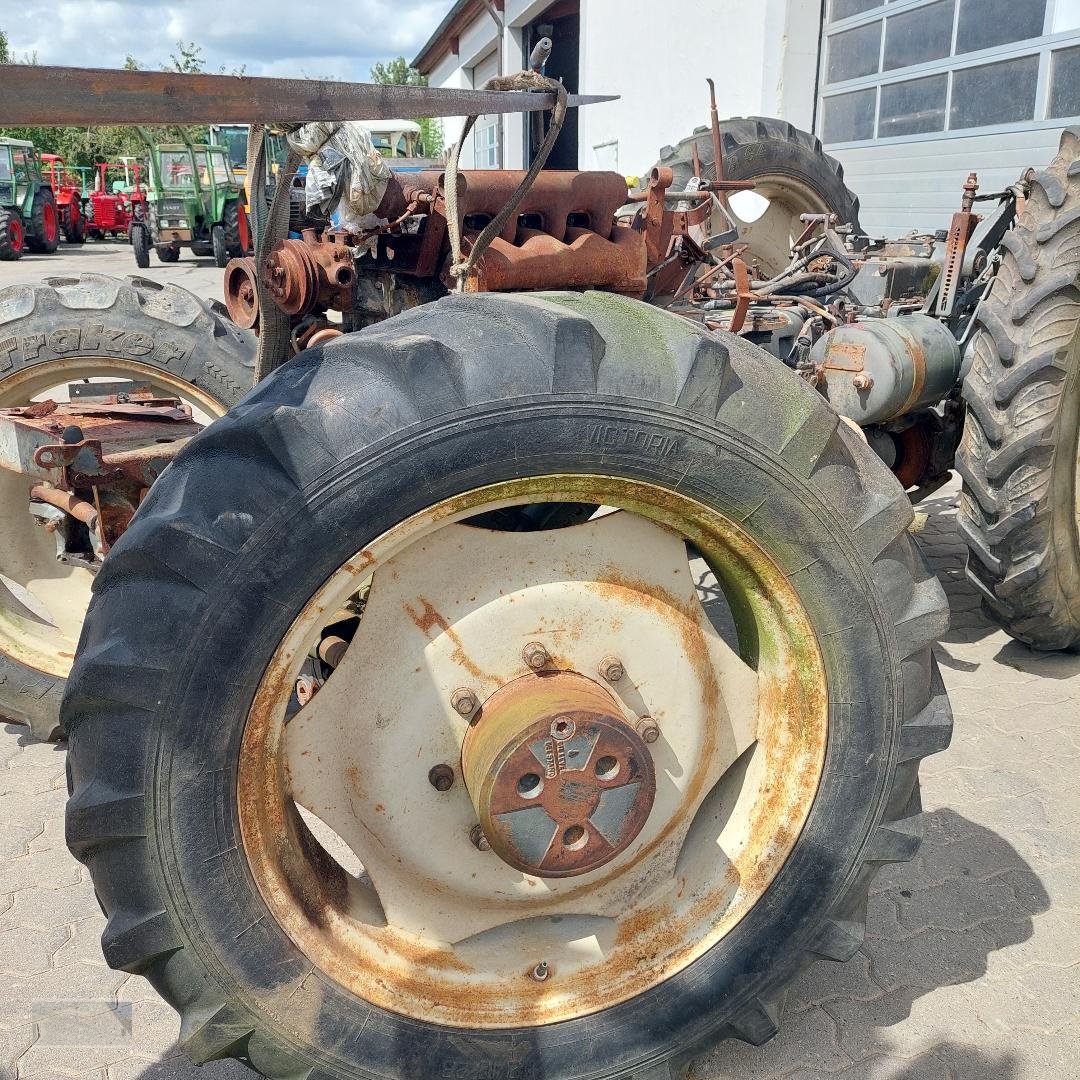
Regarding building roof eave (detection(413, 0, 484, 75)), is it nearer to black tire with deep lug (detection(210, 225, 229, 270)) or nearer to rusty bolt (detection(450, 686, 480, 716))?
black tire with deep lug (detection(210, 225, 229, 270))

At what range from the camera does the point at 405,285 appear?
2592 millimetres

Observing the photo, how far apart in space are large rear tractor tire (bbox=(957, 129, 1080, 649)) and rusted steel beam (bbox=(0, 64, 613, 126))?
83.8 inches

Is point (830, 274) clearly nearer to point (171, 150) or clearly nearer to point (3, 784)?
point (3, 784)

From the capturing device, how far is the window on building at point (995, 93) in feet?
20.8

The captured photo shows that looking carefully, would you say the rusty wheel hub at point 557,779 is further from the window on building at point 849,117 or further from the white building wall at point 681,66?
the white building wall at point 681,66

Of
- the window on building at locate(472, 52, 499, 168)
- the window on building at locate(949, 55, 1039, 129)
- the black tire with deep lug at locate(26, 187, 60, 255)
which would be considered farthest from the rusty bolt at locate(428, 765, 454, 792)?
the black tire with deep lug at locate(26, 187, 60, 255)

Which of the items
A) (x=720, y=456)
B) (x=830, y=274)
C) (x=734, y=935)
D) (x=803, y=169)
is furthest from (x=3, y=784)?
(x=803, y=169)

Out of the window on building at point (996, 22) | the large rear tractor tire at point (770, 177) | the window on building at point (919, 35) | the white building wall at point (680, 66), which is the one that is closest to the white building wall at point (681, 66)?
the white building wall at point (680, 66)

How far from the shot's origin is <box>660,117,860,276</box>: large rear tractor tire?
189 inches

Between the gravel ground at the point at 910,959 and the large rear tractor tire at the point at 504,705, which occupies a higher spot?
the large rear tractor tire at the point at 504,705

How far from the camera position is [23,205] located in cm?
2161

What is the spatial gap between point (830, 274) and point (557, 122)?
2621 millimetres

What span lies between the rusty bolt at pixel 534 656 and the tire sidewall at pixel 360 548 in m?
0.31

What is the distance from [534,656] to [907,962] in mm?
1201
